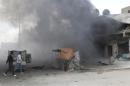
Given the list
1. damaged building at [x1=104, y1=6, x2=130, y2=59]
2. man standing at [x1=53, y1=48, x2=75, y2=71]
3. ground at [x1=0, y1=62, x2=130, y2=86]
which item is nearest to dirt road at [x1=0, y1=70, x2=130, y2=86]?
ground at [x1=0, y1=62, x2=130, y2=86]

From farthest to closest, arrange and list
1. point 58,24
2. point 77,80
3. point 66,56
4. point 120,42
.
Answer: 1. point 120,42
2. point 58,24
3. point 66,56
4. point 77,80

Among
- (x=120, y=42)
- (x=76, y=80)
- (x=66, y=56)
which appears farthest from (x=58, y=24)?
(x=76, y=80)

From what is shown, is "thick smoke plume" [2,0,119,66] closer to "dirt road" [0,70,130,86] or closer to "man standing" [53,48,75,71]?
"man standing" [53,48,75,71]

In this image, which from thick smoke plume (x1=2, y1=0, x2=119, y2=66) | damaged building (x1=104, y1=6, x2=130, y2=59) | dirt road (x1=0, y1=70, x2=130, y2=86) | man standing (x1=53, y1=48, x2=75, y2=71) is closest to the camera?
dirt road (x1=0, y1=70, x2=130, y2=86)

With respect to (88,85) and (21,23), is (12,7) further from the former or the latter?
(88,85)

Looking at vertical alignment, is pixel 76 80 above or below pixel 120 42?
below

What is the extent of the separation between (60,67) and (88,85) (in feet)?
33.4

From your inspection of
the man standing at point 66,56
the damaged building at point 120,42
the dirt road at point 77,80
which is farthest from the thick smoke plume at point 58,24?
the dirt road at point 77,80

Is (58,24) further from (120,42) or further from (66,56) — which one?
(66,56)

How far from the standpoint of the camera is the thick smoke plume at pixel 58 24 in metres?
29.0

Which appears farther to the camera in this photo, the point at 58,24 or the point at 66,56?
the point at 58,24

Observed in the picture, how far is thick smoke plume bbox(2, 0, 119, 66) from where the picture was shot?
29.0m

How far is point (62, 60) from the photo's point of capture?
74.2 ft

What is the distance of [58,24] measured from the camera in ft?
96.5
